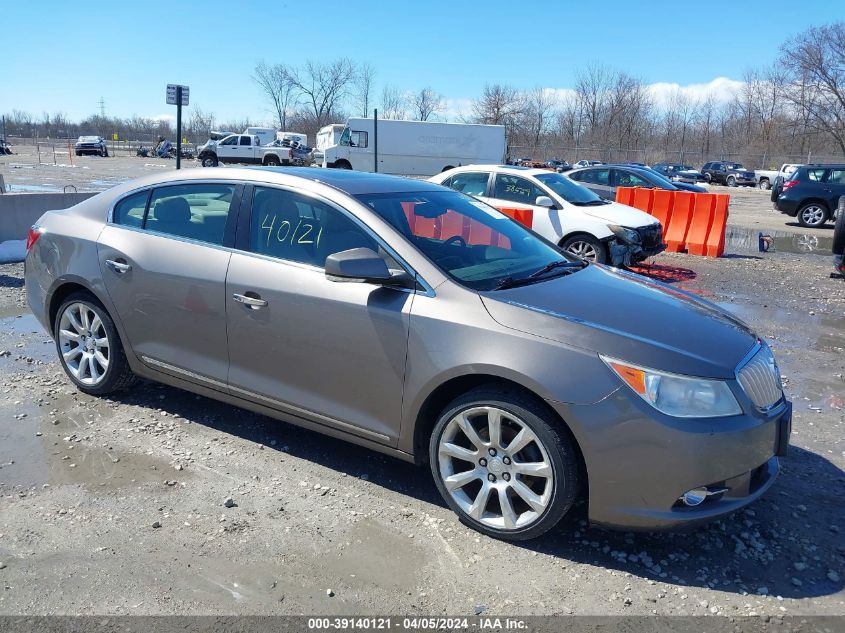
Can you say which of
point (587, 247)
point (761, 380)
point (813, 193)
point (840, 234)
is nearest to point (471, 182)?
point (587, 247)

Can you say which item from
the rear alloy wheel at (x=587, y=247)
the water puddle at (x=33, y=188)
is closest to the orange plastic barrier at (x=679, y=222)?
the rear alloy wheel at (x=587, y=247)

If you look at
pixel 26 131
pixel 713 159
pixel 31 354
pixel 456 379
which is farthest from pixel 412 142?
pixel 26 131

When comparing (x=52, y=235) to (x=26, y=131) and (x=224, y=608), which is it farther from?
(x=26, y=131)

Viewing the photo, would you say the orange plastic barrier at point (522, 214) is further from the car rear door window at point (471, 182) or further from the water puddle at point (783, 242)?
the water puddle at point (783, 242)

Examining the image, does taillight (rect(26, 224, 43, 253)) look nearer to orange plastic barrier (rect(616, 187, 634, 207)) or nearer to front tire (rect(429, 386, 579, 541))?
front tire (rect(429, 386, 579, 541))

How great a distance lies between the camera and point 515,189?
1061 cm

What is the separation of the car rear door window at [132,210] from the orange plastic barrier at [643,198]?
36.6 feet

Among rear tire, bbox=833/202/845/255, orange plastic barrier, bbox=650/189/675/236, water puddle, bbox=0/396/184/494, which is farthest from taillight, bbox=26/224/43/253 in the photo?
orange plastic barrier, bbox=650/189/675/236

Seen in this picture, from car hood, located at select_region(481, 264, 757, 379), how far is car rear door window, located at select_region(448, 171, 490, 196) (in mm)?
7166

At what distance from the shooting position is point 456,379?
3203 mm

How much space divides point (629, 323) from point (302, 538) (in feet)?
6.11

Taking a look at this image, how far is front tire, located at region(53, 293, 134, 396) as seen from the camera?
4559mm

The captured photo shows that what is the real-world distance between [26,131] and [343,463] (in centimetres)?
11706

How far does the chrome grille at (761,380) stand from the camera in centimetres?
299
